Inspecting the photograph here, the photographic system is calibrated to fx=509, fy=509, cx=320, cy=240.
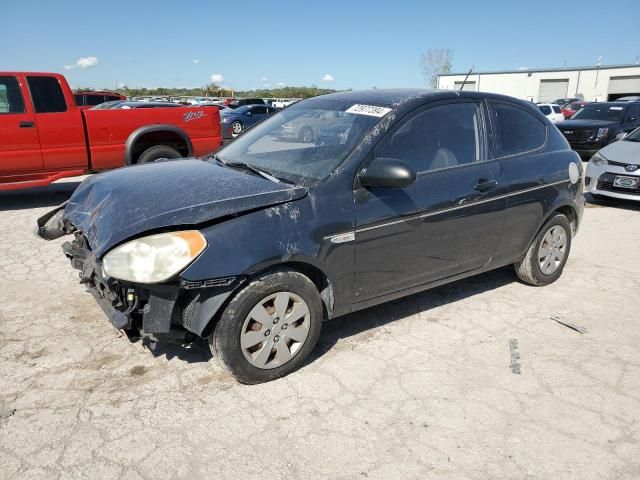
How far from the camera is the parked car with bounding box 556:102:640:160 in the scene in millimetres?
13000

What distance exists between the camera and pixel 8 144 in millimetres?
7062

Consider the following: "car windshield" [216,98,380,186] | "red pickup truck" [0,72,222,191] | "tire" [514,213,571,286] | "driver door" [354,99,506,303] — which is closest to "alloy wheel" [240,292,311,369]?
"driver door" [354,99,506,303]

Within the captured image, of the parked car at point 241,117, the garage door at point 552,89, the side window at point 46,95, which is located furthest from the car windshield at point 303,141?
the garage door at point 552,89

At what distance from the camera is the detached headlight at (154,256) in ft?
8.66

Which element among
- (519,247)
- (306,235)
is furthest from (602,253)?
(306,235)

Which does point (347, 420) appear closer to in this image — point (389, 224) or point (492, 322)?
point (389, 224)

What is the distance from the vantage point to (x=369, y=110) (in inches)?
140

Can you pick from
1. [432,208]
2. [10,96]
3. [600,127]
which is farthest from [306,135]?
[600,127]

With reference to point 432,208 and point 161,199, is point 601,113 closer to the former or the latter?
point 432,208

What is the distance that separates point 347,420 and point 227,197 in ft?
4.59

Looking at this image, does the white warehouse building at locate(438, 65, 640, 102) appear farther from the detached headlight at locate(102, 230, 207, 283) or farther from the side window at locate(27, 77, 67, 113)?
the detached headlight at locate(102, 230, 207, 283)

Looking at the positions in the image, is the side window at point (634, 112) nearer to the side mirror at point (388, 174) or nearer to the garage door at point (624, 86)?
the side mirror at point (388, 174)

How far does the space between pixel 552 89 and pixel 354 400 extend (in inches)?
2255

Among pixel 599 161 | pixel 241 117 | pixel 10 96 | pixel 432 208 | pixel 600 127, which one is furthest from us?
pixel 241 117
